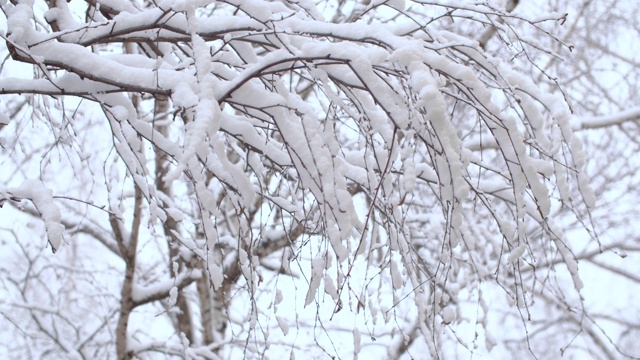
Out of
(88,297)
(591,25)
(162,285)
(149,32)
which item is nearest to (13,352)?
(88,297)

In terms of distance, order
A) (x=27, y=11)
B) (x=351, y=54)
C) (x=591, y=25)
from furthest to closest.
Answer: (x=591, y=25) < (x=27, y=11) < (x=351, y=54)

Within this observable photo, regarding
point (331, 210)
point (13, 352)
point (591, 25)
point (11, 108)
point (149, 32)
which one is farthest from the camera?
point (591, 25)

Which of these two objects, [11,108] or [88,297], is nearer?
[11,108]

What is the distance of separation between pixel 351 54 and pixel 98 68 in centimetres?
74

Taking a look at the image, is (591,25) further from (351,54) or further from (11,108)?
(351,54)

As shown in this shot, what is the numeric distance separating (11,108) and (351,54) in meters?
4.64

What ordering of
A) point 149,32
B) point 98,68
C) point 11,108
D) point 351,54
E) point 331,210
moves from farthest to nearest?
point 11,108, point 149,32, point 98,68, point 331,210, point 351,54

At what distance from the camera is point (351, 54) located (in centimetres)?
147

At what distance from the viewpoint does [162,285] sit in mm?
5395

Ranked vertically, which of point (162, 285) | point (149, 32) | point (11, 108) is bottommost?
point (149, 32)

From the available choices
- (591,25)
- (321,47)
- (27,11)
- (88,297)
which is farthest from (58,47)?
(591,25)

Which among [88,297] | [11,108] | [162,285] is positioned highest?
[11,108]

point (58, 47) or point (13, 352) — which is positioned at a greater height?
point (13, 352)

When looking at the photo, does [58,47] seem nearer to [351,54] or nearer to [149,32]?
[149,32]
